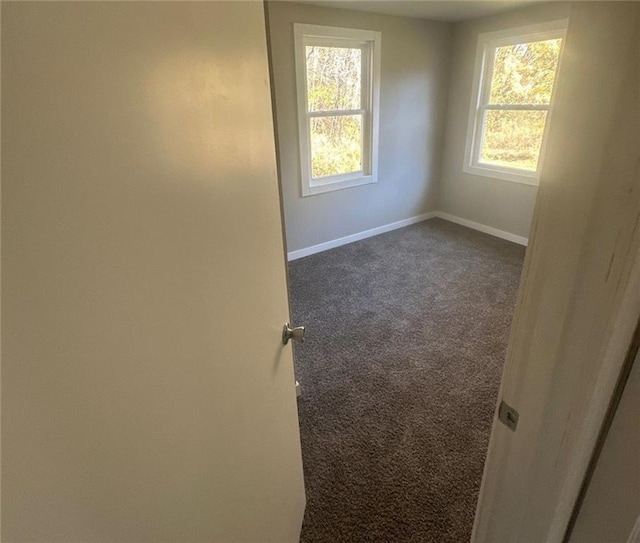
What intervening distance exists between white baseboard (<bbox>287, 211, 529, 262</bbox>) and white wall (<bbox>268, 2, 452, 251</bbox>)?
5 centimetres

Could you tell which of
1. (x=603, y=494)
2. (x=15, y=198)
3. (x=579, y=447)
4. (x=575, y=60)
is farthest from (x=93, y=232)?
(x=603, y=494)

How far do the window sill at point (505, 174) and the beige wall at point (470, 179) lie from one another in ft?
0.13

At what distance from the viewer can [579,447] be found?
0.68m

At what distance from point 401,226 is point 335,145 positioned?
1370 mm

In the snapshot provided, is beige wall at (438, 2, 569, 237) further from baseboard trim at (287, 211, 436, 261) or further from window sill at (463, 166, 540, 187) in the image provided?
baseboard trim at (287, 211, 436, 261)

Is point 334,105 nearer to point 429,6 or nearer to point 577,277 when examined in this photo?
point 429,6

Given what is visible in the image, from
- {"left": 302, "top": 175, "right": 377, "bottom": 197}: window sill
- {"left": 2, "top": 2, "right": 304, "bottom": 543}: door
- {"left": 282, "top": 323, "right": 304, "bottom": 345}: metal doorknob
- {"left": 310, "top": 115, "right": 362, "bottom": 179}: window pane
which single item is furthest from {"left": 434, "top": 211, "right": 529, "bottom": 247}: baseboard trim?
{"left": 2, "top": 2, "right": 304, "bottom": 543}: door

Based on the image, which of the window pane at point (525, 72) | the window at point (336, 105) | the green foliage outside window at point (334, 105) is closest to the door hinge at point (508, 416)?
the window at point (336, 105)

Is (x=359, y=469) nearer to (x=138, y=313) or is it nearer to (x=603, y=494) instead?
(x=603, y=494)

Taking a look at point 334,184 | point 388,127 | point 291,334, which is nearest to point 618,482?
point 291,334

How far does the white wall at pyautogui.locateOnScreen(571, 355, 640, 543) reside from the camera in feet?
2.05

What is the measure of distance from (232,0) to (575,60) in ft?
1.84

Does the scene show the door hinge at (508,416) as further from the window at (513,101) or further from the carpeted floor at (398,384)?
the window at (513,101)

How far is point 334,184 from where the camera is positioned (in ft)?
12.6
